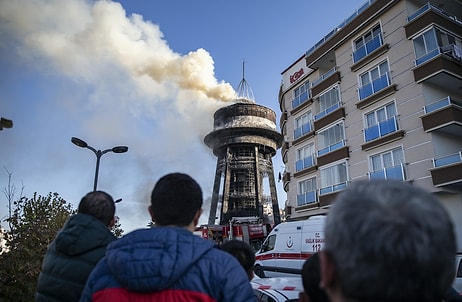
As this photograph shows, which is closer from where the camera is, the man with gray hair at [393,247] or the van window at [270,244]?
the man with gray hair at [393,247]

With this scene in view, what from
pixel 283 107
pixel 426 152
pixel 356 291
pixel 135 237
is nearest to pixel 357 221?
pixel 356 291

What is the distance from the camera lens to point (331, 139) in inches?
893

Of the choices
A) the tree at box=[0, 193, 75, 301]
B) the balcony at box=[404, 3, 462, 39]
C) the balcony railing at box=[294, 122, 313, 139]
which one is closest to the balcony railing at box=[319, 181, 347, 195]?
the balcony railing at box=[294, 122, 313, 139]

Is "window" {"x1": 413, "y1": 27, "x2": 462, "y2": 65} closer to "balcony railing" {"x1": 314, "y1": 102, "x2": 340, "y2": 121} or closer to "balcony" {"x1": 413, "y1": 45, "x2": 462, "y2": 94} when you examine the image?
"balcony" {"x1": 413, "y1": 45, "x2": 462, "y2": 94}

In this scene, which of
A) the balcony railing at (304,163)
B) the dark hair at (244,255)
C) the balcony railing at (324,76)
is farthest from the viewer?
the balcony railing at (304,163)

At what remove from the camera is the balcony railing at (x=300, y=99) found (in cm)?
2621

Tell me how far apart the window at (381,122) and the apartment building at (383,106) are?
0.06m

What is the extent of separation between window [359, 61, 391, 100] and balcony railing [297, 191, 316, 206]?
7.54m

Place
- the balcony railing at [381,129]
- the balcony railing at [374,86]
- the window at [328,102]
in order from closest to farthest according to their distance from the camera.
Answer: the balcony railing at [381,129] → the balcony railing at [374,86] → the window at [328,102]

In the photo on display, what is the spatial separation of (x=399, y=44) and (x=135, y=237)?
2083 centimetres

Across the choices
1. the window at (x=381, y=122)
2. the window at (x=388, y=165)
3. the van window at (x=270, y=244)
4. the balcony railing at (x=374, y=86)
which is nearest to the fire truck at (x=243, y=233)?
the van window at (x=270, y=244)

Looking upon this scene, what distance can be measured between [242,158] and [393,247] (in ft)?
163

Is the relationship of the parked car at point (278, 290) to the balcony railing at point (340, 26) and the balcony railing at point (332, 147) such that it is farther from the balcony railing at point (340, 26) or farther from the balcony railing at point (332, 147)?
the balcony railing at point (340, 26)

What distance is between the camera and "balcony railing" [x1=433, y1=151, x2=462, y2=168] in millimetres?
14538
